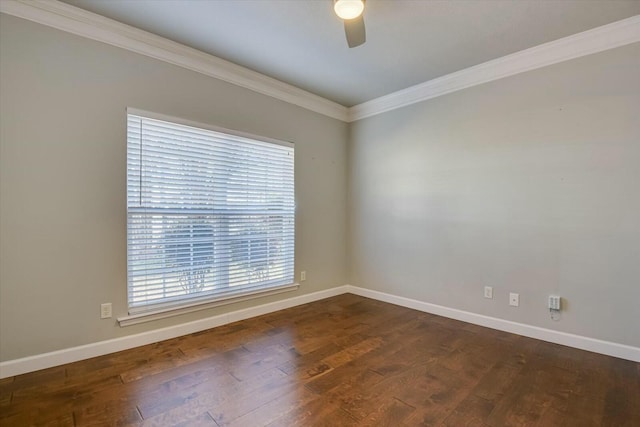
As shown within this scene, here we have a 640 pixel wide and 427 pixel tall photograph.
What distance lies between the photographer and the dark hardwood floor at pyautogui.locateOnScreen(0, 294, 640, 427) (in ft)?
5.67

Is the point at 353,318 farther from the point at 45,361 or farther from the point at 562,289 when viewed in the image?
the point at 45,361

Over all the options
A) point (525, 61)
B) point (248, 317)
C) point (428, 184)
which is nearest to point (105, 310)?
point (248, 317)

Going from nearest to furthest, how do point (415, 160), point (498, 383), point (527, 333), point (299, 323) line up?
1. point (498, 383)
2. point (527, 333)
3. point (299, 323)
4. point (415, 160)

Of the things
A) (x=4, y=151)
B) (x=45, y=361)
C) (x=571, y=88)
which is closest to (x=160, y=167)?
(x=4, y=151)

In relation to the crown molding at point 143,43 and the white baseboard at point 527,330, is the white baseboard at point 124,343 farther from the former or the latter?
the crown molding at point 143,43

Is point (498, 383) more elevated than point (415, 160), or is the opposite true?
point (415, 160)

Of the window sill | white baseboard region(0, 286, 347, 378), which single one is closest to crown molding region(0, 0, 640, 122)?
the window sill

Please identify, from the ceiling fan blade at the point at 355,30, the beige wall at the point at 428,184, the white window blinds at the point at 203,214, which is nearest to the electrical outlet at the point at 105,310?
the beige wall at the point at 428,184

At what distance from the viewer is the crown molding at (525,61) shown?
2439 mm

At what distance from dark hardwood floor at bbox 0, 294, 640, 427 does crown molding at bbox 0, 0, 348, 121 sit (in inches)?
101

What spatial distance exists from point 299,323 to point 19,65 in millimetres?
3111

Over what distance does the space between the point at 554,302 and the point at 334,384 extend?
2.15 m

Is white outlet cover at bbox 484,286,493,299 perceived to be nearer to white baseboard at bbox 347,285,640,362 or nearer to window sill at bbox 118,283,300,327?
white baseboard at bbox 347,285,640,362

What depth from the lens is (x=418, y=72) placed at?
3303 millimetres
